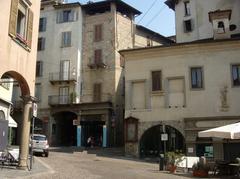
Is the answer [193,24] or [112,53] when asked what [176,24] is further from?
[112,53]

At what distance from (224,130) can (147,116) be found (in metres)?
14.9

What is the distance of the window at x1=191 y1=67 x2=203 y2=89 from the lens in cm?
3161

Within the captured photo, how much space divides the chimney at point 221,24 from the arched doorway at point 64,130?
17.9 meters

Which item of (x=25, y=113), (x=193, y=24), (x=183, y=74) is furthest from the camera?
(x=193, y=24)

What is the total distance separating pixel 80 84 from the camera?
145ft

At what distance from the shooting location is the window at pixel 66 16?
4584 centimetres

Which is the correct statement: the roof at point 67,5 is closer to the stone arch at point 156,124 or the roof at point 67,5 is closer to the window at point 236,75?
the stone arch at point 156,124

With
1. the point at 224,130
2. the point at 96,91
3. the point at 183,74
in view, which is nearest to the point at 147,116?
the point at 183,74

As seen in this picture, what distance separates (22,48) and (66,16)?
101 ft

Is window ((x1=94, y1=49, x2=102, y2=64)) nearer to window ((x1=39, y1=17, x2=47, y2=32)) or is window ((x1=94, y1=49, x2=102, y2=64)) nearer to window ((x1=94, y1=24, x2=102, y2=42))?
window ((x1=94, y1=24, x2=102, y2=42))

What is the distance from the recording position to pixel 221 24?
3575 cm

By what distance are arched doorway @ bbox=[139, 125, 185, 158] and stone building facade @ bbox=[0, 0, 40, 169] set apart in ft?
55.1

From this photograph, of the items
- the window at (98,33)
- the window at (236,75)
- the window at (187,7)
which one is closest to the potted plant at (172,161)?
the window at (236,75)

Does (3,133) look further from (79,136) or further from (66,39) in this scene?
(66,39)
